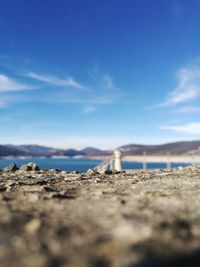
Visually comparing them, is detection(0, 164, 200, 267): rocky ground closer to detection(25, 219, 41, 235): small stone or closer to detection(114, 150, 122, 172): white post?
detection(25, 219, 41, 235): small stone

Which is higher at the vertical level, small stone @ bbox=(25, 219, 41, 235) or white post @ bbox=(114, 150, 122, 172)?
white post @ bbox=(114, 150, 122, 172)

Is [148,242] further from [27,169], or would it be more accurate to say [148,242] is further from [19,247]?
[27,169]

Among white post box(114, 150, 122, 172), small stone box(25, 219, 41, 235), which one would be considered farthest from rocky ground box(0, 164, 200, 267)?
white post box(114, 150, 122, 172)

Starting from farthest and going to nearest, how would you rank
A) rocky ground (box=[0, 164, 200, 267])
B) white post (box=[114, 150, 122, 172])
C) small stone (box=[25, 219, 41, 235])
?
white post (box=[114, 150, 122, 172]), small stone (box=[25, 219, 41, 235]), rocky ground (box=[0, 164, 200, 267])

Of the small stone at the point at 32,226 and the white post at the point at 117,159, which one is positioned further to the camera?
the white post at the point at 117,159

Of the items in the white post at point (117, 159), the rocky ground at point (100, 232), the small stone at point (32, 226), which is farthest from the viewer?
the white post at point (117, 159)

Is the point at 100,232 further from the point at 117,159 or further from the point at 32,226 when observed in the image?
the point at 117,159

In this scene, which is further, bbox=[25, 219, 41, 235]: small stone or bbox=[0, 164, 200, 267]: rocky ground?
bbox=[25, 219, 41, 235]: small stone

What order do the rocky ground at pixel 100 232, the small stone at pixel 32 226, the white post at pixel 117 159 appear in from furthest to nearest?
the white post at pixel 117 159 < the small stone at pixel 32 226 < the rocky ground at pixel 100 232

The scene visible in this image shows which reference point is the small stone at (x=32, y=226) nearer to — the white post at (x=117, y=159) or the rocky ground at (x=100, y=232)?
the rocky ground at (x=100, y=232)

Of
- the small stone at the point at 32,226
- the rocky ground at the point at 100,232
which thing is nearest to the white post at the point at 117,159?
the rocky ground at the point at 100,232

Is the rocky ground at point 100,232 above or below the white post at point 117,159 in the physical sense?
below
